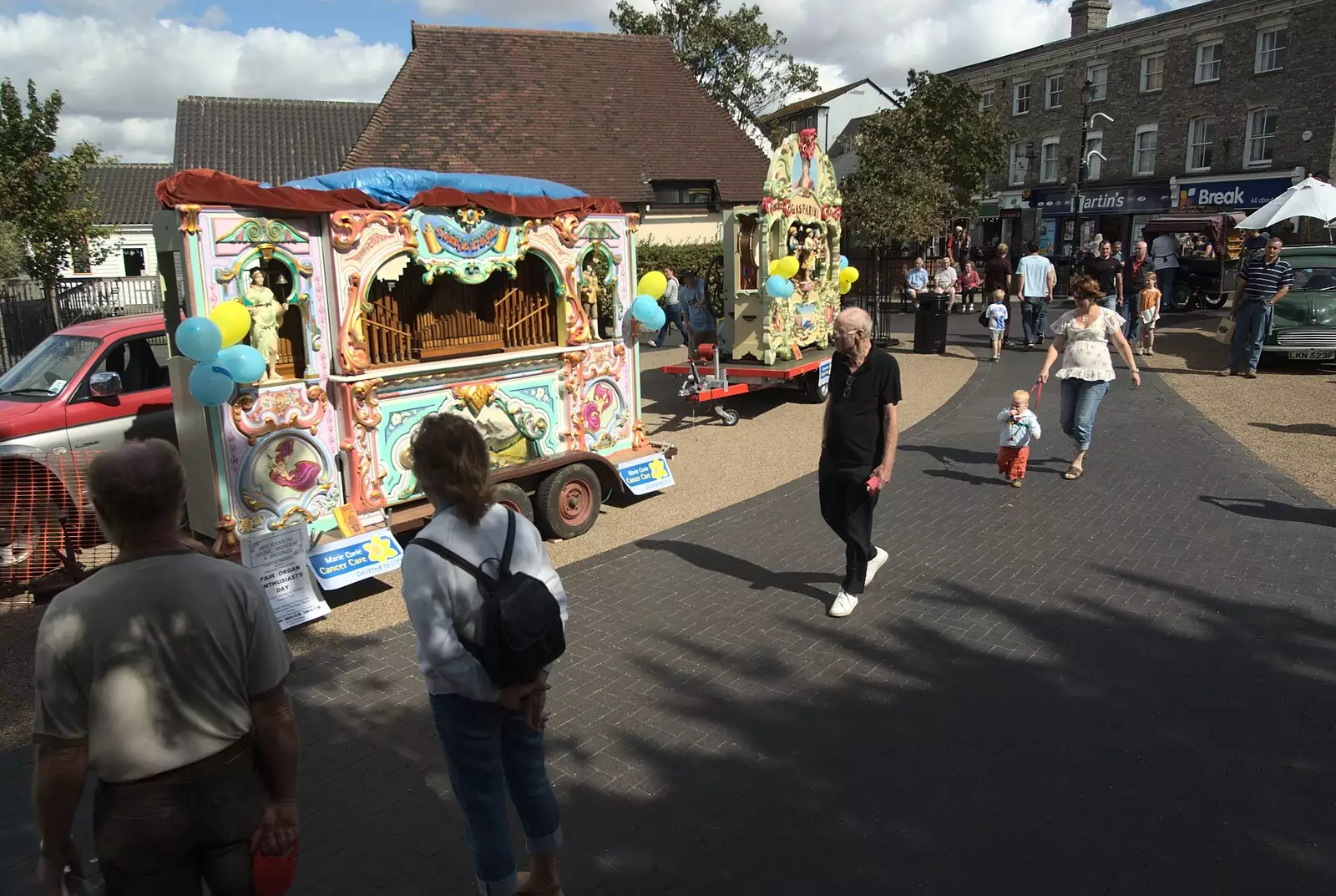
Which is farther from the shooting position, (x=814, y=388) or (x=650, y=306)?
(x=814, y=388)

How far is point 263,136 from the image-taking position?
3362cm

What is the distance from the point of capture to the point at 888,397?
556cm

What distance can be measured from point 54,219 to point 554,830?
61.1 ft

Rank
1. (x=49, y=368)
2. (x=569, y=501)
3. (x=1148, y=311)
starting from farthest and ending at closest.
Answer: (x=1148, y=311) → (x=569, y=501) → (x=49, y=368)

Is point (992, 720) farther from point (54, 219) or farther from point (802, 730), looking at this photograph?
point (54, 219)

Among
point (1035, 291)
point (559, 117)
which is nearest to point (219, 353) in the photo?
point (1035, 291)

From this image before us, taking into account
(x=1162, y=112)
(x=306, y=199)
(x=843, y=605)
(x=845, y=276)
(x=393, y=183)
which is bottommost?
(x=843, y=605)

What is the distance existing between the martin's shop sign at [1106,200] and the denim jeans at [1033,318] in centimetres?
1609

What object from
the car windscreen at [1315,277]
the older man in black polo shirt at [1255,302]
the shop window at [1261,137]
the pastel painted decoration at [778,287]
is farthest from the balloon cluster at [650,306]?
the shop window at [1261,137]

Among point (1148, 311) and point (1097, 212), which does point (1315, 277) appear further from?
point (1097, 212)

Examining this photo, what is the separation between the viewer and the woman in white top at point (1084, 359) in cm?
841

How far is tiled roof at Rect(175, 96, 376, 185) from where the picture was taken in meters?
31.9

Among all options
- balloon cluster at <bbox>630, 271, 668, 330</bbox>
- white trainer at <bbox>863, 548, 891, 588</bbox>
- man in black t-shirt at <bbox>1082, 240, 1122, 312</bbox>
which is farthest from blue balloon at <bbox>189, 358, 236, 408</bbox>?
man in black t-shirt at <bbox>1082, 240, 1122, 312</bbox>

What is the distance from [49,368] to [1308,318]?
16.0 meters
